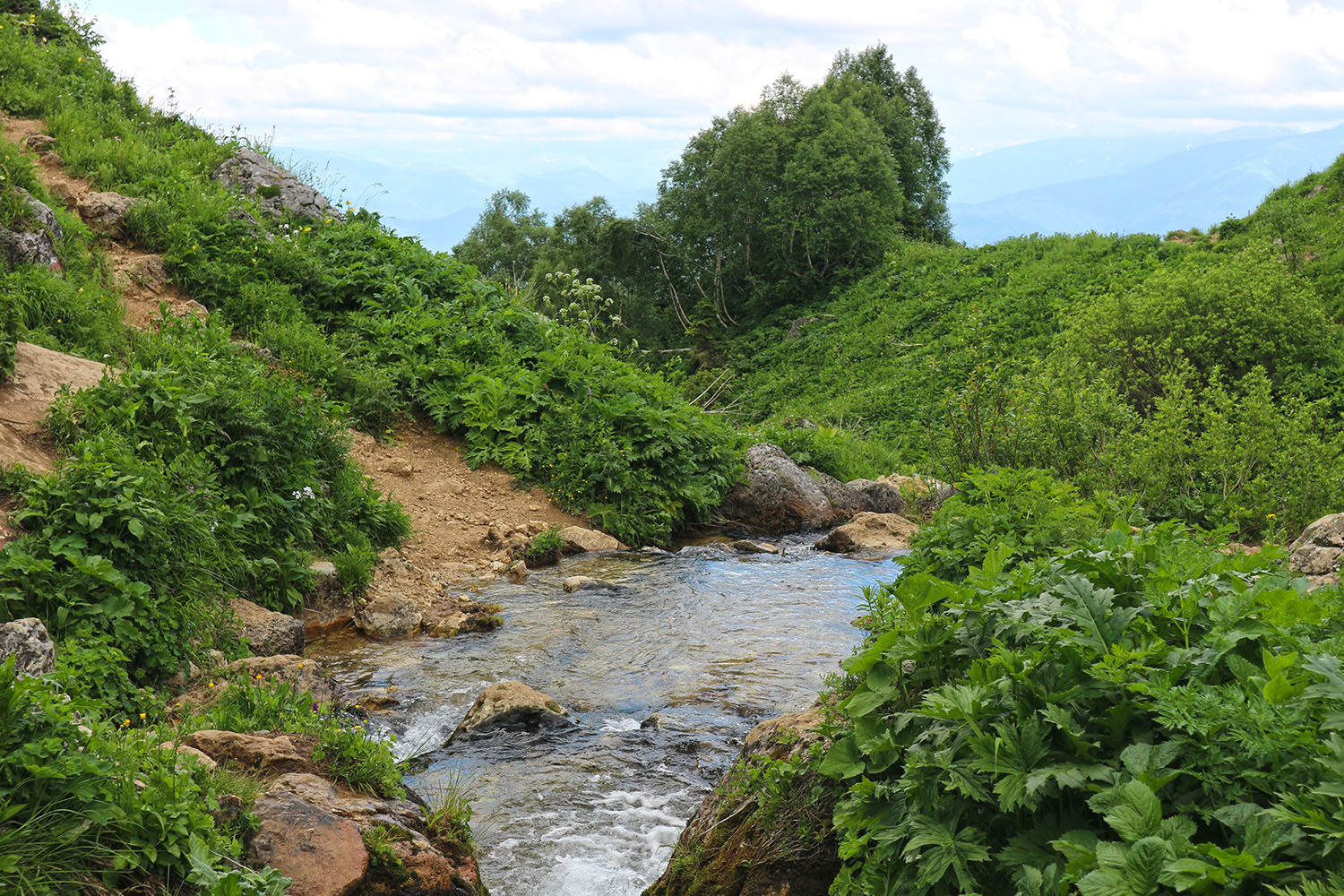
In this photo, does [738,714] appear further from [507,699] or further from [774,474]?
[774,474]

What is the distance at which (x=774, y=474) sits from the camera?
14.2 metres

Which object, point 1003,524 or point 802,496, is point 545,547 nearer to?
point 802,496

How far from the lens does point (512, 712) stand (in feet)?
22.1

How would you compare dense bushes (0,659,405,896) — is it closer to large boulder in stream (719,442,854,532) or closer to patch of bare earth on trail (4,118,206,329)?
patch of bare earth on trail (4,118,206,329)

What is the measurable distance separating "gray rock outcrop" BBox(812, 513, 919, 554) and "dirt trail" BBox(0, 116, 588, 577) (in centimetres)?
345

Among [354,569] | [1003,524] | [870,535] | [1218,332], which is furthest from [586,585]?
[1218,332]

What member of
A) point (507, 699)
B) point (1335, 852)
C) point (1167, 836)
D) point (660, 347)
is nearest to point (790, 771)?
point (1167, 836)

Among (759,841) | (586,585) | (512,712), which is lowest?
(512,712)

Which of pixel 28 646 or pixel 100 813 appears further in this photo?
pixel 28 646

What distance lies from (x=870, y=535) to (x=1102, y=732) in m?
10.3

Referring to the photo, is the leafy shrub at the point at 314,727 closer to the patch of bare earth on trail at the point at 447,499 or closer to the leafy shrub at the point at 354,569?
the leafy shrub at the point at 354,569

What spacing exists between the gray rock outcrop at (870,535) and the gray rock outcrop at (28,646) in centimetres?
946

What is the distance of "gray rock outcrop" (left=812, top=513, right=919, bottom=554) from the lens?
1272 centimetres

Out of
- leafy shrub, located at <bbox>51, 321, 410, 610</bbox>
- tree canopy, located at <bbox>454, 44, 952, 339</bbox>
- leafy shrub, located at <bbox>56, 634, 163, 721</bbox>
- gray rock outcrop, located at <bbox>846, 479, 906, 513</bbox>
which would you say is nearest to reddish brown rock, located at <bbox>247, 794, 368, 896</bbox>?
leafy shrub, located at <bbox>56, 634, 163, 721</bbox>
